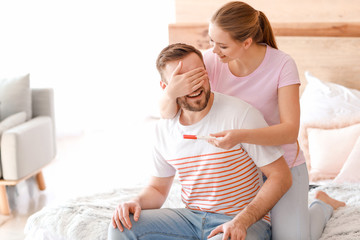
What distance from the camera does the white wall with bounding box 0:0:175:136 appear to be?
4777 millimetres

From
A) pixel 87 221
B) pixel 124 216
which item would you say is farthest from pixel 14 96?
pixel 124 216

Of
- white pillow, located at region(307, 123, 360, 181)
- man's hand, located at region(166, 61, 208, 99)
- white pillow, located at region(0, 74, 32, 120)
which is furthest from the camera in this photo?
white pillow, located at region(0, 74, 32, 120)

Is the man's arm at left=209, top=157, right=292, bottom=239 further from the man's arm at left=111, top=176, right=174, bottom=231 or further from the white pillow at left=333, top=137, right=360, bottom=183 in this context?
the white pillow at left=333, top=137, right=360, bottom=183

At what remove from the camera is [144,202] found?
1.87 m

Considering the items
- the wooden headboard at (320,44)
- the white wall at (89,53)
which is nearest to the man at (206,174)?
the wooden headboard at (320,44)

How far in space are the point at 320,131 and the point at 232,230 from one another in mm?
1269

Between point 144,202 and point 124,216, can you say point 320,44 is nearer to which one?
point 144,202

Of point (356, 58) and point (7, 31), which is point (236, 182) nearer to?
point (356, 58)

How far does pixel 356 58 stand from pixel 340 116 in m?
0.54

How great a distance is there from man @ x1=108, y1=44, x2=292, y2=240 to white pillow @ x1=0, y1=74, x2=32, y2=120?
1952 mm

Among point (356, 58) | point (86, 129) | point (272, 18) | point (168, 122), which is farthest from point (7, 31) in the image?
point (168, 122)

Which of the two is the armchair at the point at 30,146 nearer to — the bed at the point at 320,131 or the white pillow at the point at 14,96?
the white pillow at the point at 14,96

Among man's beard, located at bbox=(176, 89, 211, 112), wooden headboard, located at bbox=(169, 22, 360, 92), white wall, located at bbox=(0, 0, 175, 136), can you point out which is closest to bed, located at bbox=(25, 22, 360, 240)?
wooden headboard, located at bbox=(169, 22, 360, 92)

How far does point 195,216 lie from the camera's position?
1.83 metres
